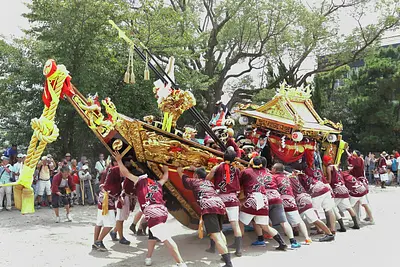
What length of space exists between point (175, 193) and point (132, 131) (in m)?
1.52

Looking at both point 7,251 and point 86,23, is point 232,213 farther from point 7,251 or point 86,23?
point 86,23

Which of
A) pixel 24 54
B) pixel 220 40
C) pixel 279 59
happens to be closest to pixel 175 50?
pixel 24 54

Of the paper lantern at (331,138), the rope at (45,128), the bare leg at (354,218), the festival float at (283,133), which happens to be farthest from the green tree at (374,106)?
the rope at (45,128)

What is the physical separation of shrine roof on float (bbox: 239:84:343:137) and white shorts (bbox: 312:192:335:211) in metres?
1.50

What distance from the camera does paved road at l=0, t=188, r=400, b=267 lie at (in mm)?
5637

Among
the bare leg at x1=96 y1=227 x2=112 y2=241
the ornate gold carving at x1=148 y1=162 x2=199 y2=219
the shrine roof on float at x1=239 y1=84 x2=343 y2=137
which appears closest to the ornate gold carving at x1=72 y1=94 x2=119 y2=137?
the ornate gold carving at x1=148 y1=162 x2=199 y2=219

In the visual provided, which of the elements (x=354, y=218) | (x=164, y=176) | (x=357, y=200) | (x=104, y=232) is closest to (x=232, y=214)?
(x=164, y=176)

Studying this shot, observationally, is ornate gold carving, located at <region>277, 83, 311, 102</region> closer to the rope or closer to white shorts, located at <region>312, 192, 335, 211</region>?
white shorts, located at <region>312, 192, 335, 211</region>

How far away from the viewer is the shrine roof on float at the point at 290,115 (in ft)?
26.7

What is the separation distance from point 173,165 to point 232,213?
1.16 m

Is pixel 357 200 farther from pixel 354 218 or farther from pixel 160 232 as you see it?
pixel 160 232

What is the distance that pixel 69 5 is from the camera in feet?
37.0

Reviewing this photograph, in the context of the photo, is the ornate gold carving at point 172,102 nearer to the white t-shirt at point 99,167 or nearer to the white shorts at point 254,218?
the white shorts at point 254,218

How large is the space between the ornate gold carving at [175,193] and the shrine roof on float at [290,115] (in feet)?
8.47
